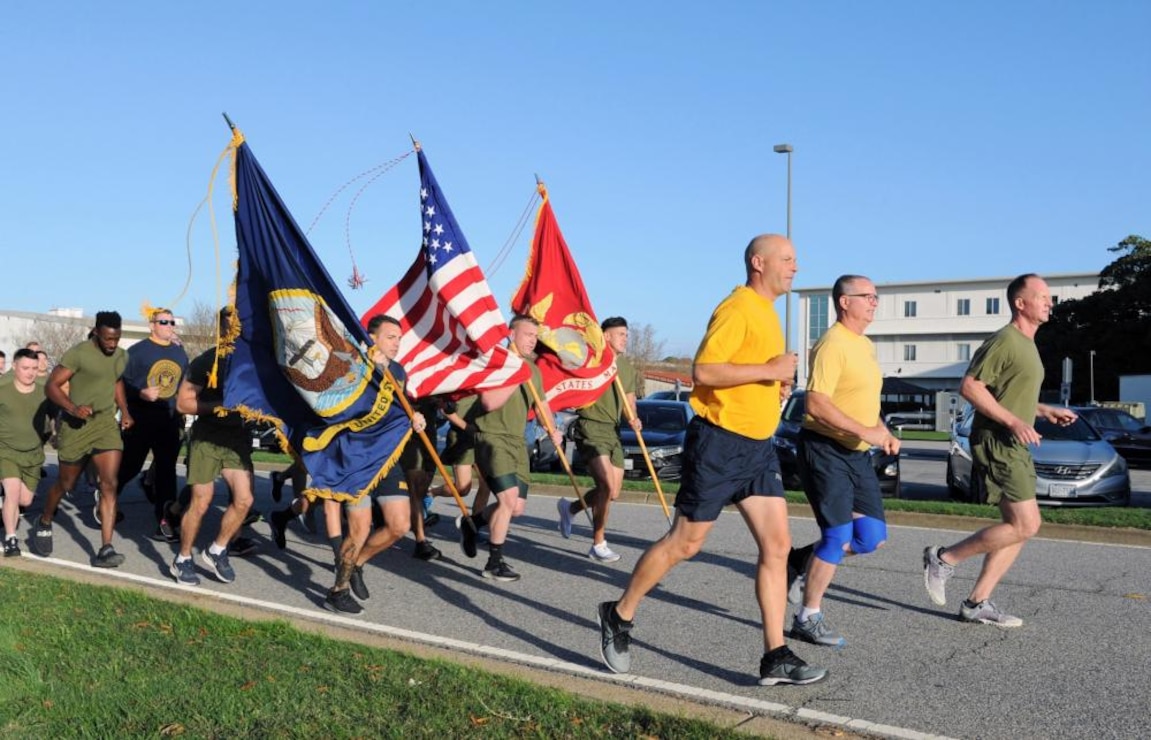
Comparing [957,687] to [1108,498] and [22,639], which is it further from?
[1108,498]

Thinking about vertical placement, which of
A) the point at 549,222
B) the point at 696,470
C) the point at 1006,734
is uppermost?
the point at 549,222

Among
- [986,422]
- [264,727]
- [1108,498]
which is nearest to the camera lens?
[264,727]

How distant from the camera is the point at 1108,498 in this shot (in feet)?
47.1

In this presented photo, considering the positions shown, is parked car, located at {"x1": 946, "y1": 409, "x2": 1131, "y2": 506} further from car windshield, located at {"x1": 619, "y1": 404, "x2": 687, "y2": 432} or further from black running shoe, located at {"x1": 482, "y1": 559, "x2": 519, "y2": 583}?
black running shoe, located at {"x1": 482, "y1": 559, "x2": 519, "y2": 583}

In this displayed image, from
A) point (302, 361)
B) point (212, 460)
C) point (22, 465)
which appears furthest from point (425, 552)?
point (22, 465)

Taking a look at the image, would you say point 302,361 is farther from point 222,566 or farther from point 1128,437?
point 1128,437

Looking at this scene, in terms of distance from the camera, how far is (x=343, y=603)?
723 cm

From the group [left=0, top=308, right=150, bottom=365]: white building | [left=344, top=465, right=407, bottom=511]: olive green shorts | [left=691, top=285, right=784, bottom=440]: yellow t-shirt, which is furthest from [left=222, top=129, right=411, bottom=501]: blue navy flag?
[left=0, top=308, right=150, bottom=365]: white building

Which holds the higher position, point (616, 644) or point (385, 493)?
point (385, 493)

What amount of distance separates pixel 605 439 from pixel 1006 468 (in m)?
3.53

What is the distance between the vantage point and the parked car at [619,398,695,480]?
18.5 m

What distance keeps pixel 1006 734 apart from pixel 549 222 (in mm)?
6504

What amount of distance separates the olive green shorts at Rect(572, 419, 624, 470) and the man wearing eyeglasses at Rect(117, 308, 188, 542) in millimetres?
3509

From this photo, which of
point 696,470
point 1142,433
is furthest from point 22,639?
point 1142,433
